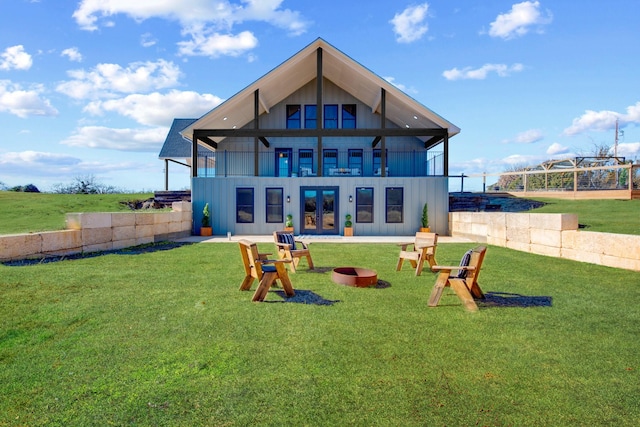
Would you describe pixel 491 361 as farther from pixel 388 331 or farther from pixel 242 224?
pixel 242 224

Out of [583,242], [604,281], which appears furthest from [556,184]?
[604,281]

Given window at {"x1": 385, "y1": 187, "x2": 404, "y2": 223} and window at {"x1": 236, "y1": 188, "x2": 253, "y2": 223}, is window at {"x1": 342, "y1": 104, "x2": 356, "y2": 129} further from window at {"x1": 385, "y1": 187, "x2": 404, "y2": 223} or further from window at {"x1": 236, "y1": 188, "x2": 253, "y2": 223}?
window at {"x1": 236, "y1": 188, "x2": 253, "y2": 223}

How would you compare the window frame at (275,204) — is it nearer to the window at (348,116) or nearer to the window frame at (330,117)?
the window frame at (330,117)

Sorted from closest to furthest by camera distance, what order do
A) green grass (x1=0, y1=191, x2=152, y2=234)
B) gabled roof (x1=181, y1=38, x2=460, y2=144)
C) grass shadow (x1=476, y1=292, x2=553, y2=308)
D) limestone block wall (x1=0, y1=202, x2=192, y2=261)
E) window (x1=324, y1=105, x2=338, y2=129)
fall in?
grass shadow (x1=476, y1=292, x2=553, y2=308), limestone block wall (x1=0, y1=202, x2=192, y2=261), green grass (x1=0, y1=191, x2=152, y2=234), gabled roof (x1=181, y1=38, x2=460, y2=144), window (x1=324, y1=105, x2=338, y2=129)

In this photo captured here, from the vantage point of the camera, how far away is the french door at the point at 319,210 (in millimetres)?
17781

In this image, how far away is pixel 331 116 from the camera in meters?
21.5

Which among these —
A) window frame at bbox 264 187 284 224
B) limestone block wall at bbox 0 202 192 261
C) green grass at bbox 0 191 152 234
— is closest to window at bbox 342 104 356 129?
window frame at bbox 264 187 284 224

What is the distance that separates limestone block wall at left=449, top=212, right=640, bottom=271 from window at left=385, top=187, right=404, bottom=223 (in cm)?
363

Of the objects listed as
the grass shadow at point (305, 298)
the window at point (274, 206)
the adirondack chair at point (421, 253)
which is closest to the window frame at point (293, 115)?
the window at point (274, 206)

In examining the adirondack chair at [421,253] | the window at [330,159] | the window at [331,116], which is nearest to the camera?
the adirondack chair at [421,253]

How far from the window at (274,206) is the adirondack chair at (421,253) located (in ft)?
31.7

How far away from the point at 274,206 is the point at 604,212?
42.1 ft

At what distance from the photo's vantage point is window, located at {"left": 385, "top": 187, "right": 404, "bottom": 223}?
1783cm

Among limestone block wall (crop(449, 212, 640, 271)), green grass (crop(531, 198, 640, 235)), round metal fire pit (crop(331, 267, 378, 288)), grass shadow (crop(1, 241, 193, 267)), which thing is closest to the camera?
round metal fire pit (crop(331, 267, 378, 288))
